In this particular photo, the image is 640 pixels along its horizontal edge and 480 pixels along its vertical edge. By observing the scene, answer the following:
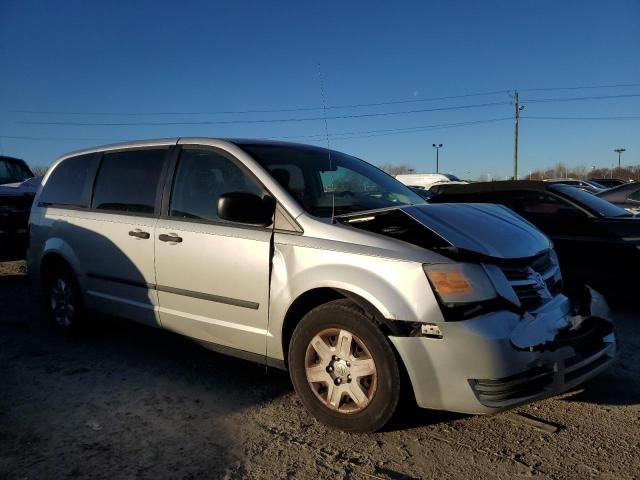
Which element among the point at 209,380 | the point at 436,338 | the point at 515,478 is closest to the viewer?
the point at 515,478

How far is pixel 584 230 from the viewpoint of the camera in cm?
567

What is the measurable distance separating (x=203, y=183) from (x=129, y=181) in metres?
0.89

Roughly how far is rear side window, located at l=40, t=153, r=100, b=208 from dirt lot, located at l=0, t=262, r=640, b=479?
1.53 metres

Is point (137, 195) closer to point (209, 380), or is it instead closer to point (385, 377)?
point (209, 380)

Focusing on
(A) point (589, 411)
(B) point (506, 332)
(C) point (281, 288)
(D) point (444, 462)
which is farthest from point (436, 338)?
(A) point (589, 411)

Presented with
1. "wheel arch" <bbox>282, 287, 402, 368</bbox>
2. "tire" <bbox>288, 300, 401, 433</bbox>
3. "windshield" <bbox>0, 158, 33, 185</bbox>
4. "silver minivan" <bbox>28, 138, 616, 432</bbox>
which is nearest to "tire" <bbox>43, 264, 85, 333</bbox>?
"silver minivan" <bbox>28, 138, 616, 432</bbox>

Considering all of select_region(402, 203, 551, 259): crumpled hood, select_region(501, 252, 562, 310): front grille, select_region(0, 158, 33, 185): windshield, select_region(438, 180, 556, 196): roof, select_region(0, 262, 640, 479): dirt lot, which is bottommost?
select_region(0, 262, 640, 479): dirt lot

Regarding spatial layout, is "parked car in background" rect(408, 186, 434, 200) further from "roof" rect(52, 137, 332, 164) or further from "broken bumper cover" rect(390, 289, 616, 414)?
"broken bumper cover" rect(390, 289, 616, 414)

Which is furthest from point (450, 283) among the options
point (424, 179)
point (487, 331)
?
point (424, 179)

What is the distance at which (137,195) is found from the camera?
14.0ft

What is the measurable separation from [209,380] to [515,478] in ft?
7.24

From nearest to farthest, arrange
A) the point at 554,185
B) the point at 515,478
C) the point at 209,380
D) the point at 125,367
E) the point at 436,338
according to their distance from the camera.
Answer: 1. the point at 515,478
2. the point at 436,338
3. the point at 209,380
4. the point at 125,367
5. the point at 554,185

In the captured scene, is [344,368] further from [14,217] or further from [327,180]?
[14,217]

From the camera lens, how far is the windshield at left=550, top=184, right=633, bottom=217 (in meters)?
5.79
